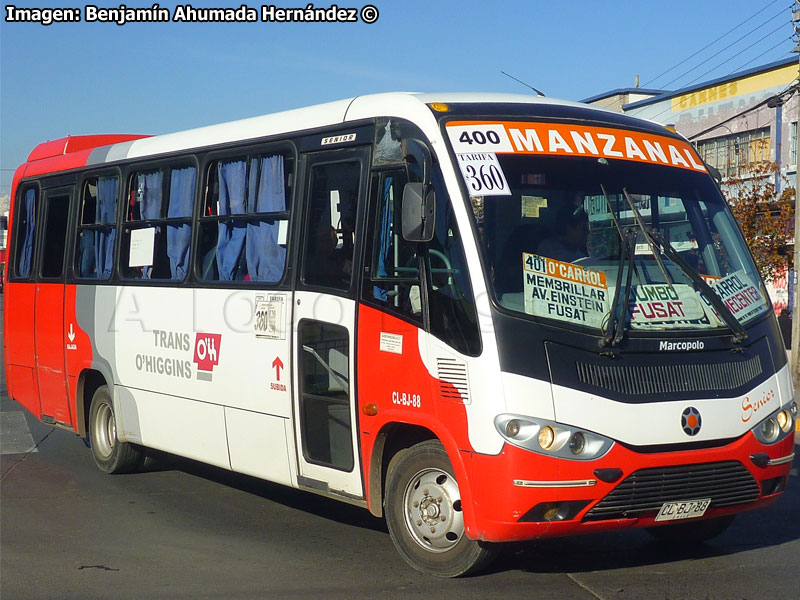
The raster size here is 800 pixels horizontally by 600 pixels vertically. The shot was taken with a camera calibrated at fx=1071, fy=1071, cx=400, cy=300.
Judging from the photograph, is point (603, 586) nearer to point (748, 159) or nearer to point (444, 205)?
point (444, 205)

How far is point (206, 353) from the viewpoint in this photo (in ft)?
27.1

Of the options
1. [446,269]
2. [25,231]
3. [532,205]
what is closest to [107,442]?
[25,231]

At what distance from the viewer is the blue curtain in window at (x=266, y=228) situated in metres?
7.64

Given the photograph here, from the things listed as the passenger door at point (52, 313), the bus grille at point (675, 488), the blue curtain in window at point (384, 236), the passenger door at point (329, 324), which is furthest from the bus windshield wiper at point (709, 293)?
the passenger door at point (52, 313)

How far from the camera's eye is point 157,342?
9016 mm

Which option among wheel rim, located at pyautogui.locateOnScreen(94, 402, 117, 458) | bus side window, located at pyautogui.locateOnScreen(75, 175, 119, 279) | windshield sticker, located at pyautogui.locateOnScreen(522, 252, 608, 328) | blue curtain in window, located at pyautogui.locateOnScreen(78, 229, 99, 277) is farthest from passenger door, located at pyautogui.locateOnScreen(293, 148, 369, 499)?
blue curtain in window, located at pyautogui.locateOnScreen(78, 229, 99, 277)

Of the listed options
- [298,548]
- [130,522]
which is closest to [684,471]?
[298,548]

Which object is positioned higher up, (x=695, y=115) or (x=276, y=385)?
(x=695, y=115)

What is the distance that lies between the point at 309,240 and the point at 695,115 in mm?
26266

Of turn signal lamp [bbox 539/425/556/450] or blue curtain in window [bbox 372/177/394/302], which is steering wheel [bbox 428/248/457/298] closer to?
blue curtain in window [bbox 372/177/394/302]

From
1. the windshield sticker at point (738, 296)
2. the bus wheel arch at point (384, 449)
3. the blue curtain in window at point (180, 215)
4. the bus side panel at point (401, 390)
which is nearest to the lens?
the bus side panel at point (401, 390)

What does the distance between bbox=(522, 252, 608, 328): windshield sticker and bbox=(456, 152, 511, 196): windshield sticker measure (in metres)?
0.41

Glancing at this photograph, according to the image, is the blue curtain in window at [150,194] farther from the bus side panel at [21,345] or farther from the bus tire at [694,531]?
the bus tire at [694,531]

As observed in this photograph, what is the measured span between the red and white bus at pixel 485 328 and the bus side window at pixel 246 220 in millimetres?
27
